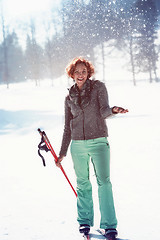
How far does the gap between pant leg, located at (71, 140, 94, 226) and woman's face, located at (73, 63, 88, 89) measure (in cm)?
65

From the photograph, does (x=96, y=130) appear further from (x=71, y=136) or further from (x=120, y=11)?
(x=120, y=11)

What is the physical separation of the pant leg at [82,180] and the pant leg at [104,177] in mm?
116

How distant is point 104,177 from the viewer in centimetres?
274

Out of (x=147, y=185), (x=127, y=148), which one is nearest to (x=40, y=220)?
(x=147, y=185)

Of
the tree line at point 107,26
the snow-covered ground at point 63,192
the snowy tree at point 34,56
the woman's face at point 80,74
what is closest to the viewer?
the woman's face at point 80,74

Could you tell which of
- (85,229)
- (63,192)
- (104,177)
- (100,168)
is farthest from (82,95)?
(63,192)

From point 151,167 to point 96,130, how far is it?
292cm

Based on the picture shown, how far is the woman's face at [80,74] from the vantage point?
2814mm

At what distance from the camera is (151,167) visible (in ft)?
17.2

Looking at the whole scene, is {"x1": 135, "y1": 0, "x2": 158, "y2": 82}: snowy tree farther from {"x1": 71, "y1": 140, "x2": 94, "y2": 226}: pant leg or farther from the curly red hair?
{"x1": 71, "y1": 140, "x2": 94, "y2": 226}: pant leg

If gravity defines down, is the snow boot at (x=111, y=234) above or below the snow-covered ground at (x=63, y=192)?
above

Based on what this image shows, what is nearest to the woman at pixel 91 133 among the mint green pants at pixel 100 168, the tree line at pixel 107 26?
the mint green pants at pixel 100 168

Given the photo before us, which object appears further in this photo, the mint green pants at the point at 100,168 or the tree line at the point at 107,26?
the tree line at the point at 107,26

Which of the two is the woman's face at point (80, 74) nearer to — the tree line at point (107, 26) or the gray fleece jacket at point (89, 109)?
the gray fleece jacket at point (89, 109)
